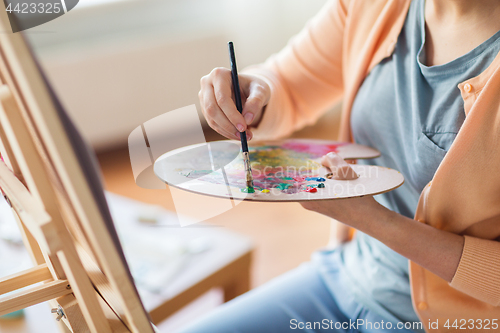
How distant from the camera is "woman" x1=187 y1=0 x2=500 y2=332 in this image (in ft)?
1.64

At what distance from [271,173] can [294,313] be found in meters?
0.33

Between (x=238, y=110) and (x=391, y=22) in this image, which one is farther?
(x=391, y=22)

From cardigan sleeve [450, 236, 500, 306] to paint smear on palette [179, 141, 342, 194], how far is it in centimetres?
25

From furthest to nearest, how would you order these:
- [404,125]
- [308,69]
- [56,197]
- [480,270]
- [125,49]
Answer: [125,49] < [308,69] < [404,125] < [480,270] < [56,197]

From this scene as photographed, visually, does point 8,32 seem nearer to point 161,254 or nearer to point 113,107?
point 161,254

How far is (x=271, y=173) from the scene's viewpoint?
1.71 ft

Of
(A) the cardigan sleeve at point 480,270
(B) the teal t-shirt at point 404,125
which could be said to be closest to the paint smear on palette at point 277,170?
(B) the teal t-shirt at point 404,125

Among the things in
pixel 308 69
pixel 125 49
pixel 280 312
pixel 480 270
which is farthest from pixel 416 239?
pixel 125 49

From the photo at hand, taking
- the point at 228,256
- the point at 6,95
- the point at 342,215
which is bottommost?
the point at 228,256

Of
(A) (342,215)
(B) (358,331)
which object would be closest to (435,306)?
(B) (358,331)

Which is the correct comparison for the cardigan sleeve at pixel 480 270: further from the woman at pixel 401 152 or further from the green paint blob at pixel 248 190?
the green paint blob at pixel 248 190

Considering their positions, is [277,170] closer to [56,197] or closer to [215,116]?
[215,116]

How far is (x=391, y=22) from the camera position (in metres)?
0.67

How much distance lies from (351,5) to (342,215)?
458 mm
